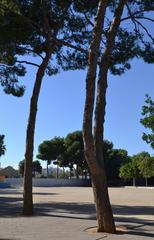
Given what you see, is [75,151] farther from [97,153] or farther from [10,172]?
[97,153]

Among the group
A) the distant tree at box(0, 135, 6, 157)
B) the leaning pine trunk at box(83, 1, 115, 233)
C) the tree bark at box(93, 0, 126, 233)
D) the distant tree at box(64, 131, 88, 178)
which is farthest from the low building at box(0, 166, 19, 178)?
the leaning pine trunk at box(83, 1, 115, 233)

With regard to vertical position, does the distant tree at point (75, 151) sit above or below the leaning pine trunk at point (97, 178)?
above

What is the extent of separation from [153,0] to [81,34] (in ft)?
17.2

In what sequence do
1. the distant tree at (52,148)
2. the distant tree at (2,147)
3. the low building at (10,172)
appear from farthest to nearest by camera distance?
the low building at (10,172) < the distant tree at (52,148) < the distant tree at (2,147)

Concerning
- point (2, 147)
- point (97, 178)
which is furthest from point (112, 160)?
point (97, 178)

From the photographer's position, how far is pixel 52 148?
98.9m

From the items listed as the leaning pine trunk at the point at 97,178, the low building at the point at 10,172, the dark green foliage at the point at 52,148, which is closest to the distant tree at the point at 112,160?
the dark green foliage at the point at 52,148

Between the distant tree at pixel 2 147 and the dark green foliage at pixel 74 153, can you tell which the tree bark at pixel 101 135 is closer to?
the distant tree at pixel 2 147

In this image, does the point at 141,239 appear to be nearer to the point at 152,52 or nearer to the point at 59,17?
the point at 152,52

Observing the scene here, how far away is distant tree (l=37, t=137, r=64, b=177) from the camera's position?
324ft

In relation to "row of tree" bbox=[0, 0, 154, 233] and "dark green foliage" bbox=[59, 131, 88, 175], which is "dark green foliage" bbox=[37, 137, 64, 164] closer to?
"dark green foliage" bbox=[59, 131, 88, 175]

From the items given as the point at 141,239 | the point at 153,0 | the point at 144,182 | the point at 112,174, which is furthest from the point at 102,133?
the point at 112,174

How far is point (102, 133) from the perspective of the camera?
15.4 m

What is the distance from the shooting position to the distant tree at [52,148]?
98625mm
